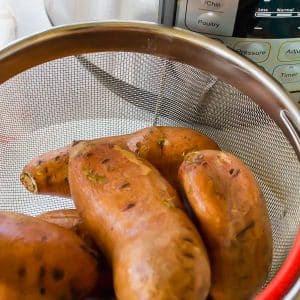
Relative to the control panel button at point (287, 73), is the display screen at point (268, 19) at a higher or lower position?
higher

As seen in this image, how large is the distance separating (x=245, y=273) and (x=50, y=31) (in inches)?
9.2

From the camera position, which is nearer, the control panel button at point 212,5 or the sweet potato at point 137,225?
the sweet potato at point 137,225

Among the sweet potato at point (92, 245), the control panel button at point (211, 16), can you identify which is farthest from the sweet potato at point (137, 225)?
the control panel button at point (211, 16)

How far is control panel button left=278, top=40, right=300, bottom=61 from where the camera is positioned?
0.50m

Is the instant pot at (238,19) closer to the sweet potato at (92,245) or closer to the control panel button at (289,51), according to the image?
the control panel button at (289,51)

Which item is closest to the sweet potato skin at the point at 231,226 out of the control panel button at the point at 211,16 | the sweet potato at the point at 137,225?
the sweet potato at the point at 137,225

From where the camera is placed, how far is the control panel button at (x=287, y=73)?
517 mm

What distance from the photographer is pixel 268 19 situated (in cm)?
47

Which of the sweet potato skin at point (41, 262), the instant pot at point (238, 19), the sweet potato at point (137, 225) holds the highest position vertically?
the instant pot at point (238, 19)

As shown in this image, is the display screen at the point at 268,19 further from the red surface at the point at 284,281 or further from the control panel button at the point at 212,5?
the red surface at the point at 284,281

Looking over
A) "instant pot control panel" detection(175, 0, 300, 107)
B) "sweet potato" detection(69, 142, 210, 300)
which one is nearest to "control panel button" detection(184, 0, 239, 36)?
"instant pot control panel" detection(175, 0, 300, 107)

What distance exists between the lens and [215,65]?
1.47 ft

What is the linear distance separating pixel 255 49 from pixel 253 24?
0.03m

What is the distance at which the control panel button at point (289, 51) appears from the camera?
50 cm
